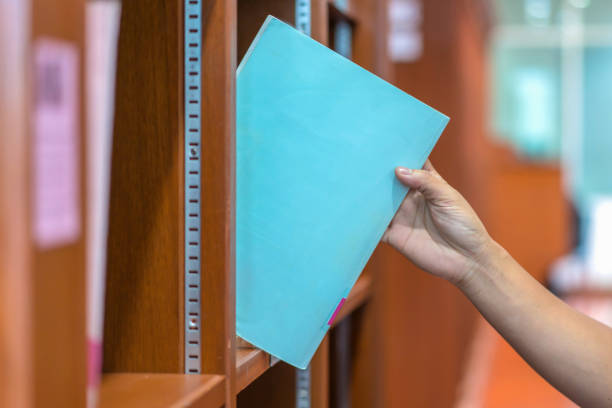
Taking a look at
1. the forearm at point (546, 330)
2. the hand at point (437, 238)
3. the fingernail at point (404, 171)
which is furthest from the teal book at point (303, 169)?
the forearm at point (546, 330)

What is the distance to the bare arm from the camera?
112cm

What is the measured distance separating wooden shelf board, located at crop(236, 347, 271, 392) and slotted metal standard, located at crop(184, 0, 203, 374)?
0.26 feet

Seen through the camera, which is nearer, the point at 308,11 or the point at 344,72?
the point at 344,72

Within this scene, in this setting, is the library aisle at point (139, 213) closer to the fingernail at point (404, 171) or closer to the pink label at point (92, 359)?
the pink label at point (92, 359)

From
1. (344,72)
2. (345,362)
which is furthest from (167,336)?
(345,362)

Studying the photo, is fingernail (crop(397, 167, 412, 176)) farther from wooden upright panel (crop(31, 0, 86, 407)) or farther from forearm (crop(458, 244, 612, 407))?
wooden upright panel (crop(31, 0, 86, 407))

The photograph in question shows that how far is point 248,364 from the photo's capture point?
0.96m

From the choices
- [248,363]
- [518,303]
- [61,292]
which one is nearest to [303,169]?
[248,363]

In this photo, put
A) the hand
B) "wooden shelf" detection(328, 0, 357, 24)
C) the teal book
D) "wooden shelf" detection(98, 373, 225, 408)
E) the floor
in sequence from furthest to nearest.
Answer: the floor
"wooden shelf" detection(328, 0, 357, 24)
the hand
the teal book
"wooden shelf" detection(98, 373, 225, 408)

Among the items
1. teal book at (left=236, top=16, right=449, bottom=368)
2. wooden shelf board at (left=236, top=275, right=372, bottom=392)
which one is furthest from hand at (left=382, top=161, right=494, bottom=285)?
wooden shelf board at (left=236, top=275, right=372, bottom=392)

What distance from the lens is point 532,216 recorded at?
6867 millimetres

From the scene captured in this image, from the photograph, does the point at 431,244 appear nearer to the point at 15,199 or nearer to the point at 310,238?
the point at 310,238

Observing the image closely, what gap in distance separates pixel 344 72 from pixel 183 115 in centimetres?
22

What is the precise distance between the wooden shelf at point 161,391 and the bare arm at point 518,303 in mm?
408
